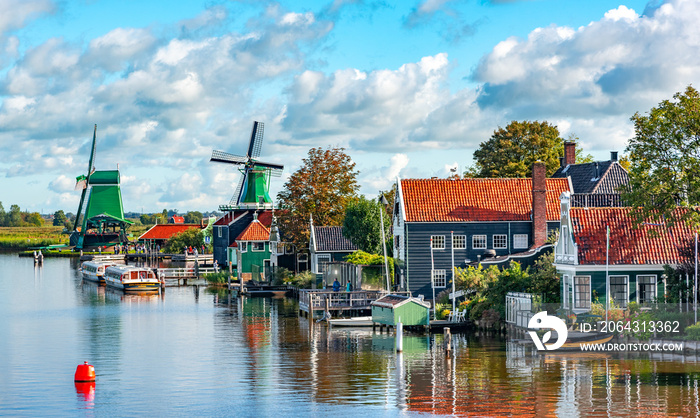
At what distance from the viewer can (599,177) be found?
74.5 meters

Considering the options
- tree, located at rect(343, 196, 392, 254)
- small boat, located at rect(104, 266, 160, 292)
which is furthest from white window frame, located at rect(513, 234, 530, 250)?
small boat, located at rect(104, 266, 160, 292)

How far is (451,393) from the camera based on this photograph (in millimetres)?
→ 37219

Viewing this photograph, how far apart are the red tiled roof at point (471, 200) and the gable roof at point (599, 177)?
804cm

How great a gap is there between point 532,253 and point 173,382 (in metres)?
29.4

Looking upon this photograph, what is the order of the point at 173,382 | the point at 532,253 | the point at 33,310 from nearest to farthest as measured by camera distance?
1. the point at 173,382
2. the point at 532,253
3. the point at 33,310

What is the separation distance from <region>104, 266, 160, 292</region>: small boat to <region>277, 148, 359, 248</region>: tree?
16.5 m

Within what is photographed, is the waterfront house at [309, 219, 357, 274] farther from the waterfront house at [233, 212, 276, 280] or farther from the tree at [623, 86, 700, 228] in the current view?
the tree at [623, 86, 700, 228]

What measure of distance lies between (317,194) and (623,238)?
41372 millimetres

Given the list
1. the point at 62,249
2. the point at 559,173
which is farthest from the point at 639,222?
the point at 62,249

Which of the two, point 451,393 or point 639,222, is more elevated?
point 639,222

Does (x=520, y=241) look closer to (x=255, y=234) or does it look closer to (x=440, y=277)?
(x=440, y=277)

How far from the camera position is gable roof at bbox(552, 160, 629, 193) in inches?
2884

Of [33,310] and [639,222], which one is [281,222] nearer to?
[33,310]

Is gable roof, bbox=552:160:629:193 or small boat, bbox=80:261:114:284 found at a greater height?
gable roof, bbox=552:160:629:193
